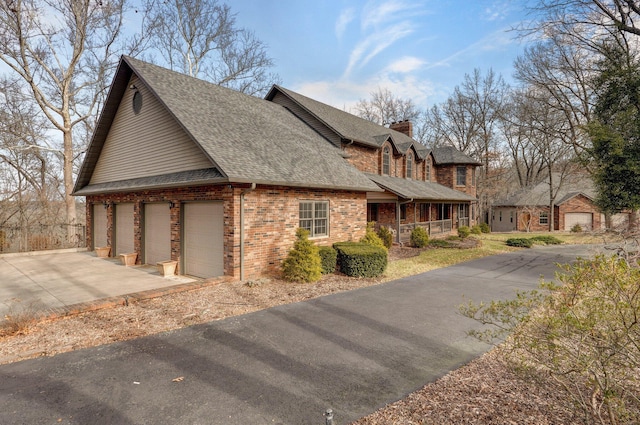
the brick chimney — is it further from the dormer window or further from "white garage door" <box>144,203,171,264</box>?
"white garage door" <box>144,203,171,264</box>

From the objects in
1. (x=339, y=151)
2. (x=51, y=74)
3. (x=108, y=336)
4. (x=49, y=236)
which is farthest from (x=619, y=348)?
(x=51, y=74)

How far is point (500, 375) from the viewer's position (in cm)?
437

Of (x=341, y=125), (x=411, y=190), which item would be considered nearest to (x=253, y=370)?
(x=341, y=125)

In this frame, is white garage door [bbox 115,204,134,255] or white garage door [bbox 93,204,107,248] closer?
white garage door [bbox 115,204,134,255]

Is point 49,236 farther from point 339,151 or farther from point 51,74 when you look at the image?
point 339,151

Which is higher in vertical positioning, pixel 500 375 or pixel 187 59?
pixel 187 59

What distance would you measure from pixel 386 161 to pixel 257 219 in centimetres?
1369

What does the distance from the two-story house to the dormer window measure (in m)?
2.32

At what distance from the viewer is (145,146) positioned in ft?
42.2

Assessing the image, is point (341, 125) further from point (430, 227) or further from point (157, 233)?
point (157, 233)

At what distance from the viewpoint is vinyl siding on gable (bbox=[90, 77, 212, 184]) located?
11.0 m

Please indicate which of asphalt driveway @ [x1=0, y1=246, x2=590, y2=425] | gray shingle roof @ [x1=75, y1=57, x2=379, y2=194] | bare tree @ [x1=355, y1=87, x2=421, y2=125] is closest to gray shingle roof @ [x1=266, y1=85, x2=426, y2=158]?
gray shingle roof @ [x1=75, y1=57, x2=379, y2=194]

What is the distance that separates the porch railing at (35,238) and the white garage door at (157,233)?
27.2 feet

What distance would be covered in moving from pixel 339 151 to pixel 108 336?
13521 mm
